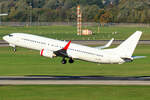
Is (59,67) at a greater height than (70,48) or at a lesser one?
lesser

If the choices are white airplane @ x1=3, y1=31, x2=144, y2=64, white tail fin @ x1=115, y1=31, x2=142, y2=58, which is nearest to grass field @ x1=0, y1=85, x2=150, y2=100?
white tail fin @ x1=115, y1=31, x2=142, y2=58

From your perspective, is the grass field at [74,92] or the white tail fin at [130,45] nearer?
the grass field at [74,92]

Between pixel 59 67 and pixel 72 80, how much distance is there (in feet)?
63.0

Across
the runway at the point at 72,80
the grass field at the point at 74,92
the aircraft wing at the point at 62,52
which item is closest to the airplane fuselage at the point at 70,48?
the aircraft wing at the point at 62,52

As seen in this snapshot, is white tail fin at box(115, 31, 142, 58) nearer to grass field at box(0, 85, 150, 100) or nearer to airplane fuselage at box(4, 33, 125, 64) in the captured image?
airplane fuselage at box(4, 33, 125, 64)

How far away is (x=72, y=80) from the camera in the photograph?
6769 centimetres

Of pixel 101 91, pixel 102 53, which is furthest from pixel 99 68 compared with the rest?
pixel 101 91

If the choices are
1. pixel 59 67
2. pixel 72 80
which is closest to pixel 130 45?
pixel 72 80

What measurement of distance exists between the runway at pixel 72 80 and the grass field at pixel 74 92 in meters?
3.70

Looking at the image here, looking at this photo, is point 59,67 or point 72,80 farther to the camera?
point 59,67

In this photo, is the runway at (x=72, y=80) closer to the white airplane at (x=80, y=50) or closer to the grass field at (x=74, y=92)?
the grass field at (x=74, y=92)

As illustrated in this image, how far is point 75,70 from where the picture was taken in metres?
82.2

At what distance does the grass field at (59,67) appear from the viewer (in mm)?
78062

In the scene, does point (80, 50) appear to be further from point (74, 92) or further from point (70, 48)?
point (74, 92)
